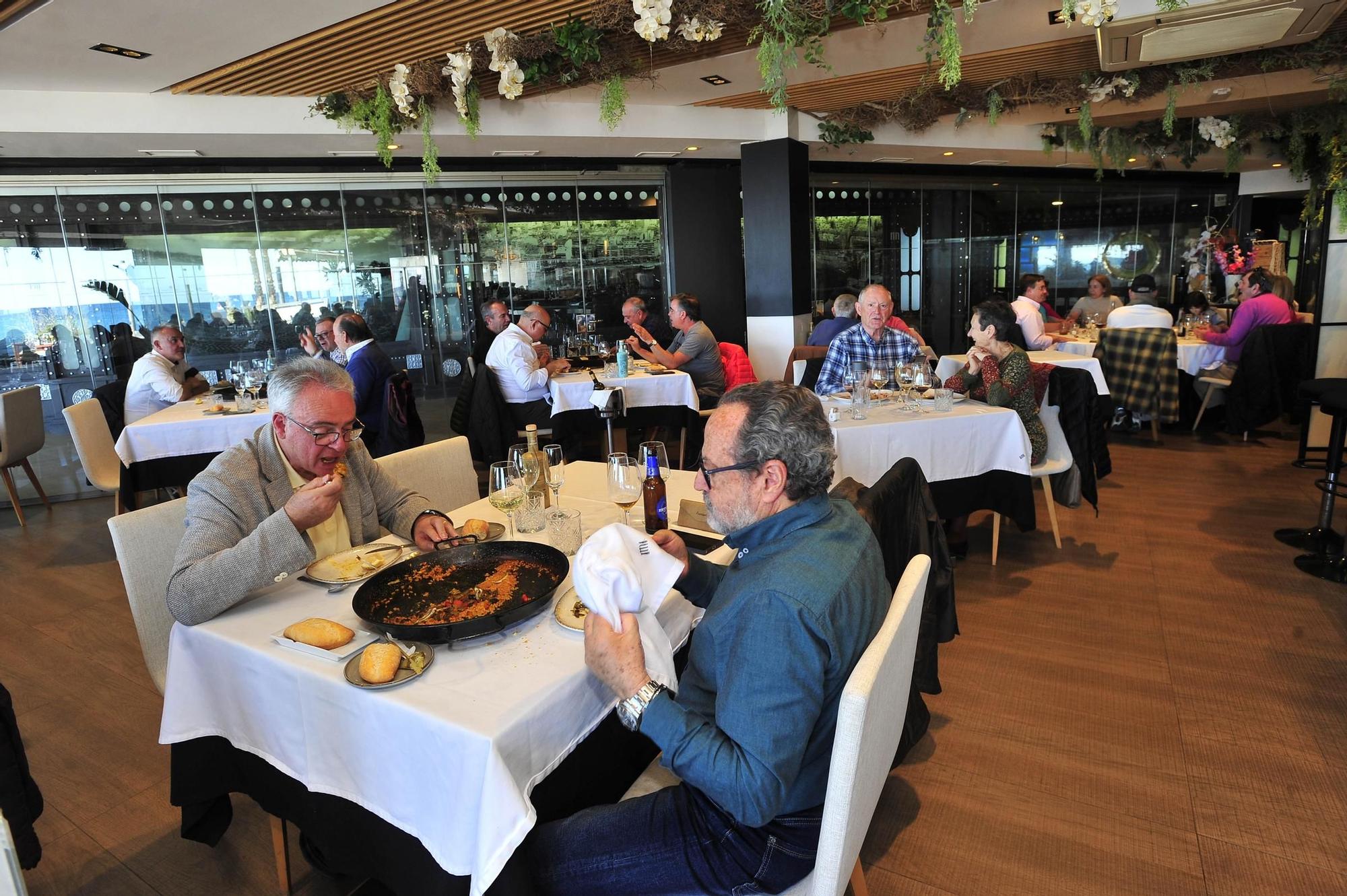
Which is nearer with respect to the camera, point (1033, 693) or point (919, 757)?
point (919, 757)

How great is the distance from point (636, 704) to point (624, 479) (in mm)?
851

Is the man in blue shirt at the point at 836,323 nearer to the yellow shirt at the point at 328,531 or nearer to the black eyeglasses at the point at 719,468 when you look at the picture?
the yellow shirt at the point at 328,531

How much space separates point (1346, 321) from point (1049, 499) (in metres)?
3.22

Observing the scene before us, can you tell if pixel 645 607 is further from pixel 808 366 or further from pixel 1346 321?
pixel 1346 321

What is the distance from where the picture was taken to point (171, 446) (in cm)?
493

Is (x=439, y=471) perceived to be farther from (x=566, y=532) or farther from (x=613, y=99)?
(x=613, y=99)

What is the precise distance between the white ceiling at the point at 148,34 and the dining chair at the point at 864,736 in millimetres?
4166

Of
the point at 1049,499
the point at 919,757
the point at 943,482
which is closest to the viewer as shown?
the point at 919,757

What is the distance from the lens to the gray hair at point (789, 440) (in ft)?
5.04

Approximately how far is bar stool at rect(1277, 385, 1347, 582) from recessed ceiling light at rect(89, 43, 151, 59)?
682 cm

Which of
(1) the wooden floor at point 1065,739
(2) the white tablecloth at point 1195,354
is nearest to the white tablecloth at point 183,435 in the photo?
(1) the wooden floor at point 1065,739

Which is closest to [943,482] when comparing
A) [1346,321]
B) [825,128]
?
[1346,321]

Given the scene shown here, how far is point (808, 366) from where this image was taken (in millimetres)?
5699

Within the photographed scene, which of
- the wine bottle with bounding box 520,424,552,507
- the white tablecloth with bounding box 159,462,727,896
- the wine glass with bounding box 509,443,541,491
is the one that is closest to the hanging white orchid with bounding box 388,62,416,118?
the wine bottle with bounding box 520,424,552,507
